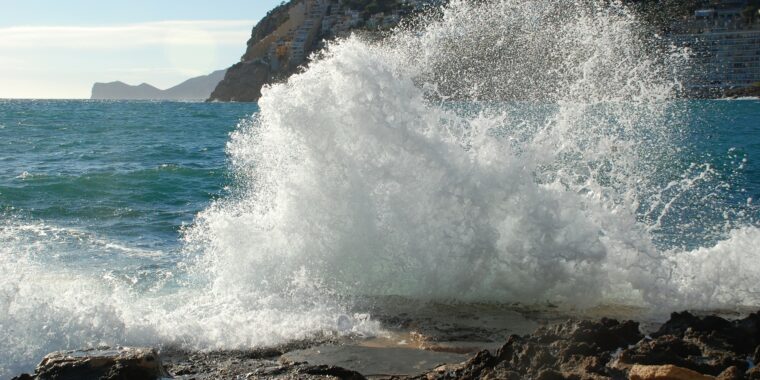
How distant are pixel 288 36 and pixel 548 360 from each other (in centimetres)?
11393

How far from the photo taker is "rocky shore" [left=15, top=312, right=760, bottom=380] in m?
5.43

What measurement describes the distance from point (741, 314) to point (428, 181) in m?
3.68

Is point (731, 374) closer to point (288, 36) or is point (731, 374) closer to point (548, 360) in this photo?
point (548, 360)

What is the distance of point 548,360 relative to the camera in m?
5.66

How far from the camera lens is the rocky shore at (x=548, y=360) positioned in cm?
543

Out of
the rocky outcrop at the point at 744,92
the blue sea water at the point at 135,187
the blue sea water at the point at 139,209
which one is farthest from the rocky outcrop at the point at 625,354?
the rocky outcrop at the point at 744,92

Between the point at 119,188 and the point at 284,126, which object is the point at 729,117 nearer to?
the point at 119,188

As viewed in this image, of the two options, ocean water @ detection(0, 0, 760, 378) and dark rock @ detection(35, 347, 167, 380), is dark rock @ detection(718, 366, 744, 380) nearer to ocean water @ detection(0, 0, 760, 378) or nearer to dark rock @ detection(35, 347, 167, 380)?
ocean water @ detection(0, 0, 760, 378)

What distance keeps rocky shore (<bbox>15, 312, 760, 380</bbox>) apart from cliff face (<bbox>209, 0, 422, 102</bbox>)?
7538cm

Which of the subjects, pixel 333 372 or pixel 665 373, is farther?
A: pixel 333 372

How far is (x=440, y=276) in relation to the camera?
9.26 meters

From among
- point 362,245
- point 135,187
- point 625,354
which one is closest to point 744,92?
point 135,187

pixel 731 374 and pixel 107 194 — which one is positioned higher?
pixel 731 374

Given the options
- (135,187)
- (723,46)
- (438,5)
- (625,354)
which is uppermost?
(723,46)
